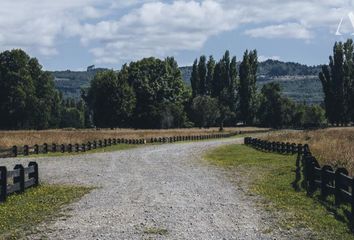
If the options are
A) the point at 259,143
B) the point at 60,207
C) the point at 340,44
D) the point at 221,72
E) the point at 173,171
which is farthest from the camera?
the point at 221,72

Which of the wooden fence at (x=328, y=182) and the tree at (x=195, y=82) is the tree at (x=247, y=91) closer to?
the tree at (x=195, y=82)

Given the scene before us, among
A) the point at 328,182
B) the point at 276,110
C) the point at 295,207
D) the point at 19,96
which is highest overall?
the point at 19,96

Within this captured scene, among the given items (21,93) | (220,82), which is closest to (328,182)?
(21,93)

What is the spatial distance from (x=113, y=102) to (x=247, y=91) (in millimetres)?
31983

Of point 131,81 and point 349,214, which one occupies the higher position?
point 131,81

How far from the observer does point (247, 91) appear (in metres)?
124

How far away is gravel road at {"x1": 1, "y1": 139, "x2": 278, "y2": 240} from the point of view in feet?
38.2

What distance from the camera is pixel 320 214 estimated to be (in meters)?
14.0

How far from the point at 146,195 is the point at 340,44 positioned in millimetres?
96392

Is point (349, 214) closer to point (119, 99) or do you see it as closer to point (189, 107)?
point (119, 99)

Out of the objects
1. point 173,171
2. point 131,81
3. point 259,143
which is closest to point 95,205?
point 173,171

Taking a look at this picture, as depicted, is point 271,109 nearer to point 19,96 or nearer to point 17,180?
point 19,96

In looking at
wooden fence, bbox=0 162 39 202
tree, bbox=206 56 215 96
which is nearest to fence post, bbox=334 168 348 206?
wooden fence, bbox=0 162 39 202

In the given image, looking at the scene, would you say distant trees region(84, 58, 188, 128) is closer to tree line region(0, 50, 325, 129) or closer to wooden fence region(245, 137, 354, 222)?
tree line region(0, 50, 325, 129)
